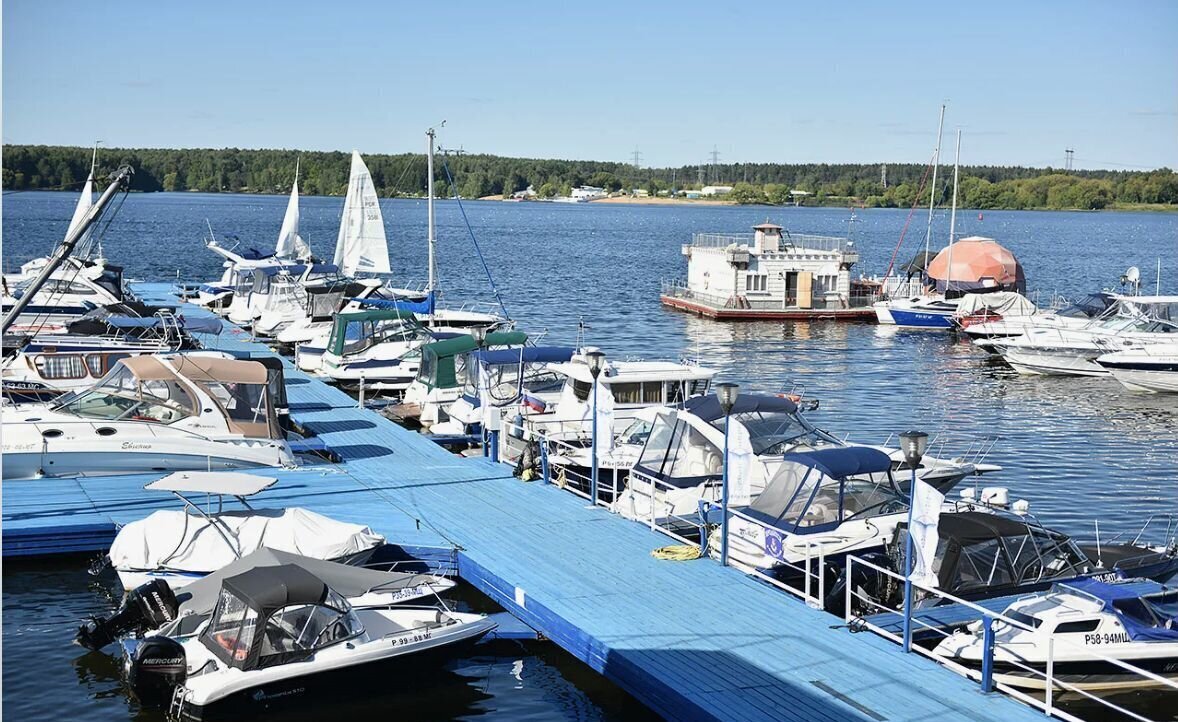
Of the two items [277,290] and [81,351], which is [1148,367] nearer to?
[277,290]

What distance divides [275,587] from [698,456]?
9147 mm

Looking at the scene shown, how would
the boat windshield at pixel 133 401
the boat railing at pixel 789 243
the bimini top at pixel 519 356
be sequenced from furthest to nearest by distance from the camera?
the boat railing at pixel 789 243 → the bimini top at pixel 519 356 → the boat windshield at pixel 133 401

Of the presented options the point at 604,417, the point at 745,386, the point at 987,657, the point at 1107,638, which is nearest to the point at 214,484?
the point at 604,417

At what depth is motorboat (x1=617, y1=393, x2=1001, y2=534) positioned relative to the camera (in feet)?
70.6

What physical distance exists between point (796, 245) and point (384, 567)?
52597 mm

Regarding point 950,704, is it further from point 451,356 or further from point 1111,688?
point 451,356

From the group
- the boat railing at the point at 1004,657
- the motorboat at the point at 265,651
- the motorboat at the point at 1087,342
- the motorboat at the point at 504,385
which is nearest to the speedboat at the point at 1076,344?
the motorboat at the point at 1087,342

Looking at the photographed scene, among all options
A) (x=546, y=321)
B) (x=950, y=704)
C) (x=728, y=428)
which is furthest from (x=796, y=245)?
(x=950, y=704)

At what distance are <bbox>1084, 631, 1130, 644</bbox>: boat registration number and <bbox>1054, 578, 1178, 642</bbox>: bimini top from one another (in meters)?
0.10

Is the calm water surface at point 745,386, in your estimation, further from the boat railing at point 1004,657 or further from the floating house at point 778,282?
the boat railing at point 1004,657

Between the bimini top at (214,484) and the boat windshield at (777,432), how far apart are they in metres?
8.15

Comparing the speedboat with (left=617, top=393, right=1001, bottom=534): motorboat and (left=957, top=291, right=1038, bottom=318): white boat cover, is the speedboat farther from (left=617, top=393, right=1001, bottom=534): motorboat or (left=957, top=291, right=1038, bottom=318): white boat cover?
(left=617, top=393, right=1001, bottom=534): motorboat

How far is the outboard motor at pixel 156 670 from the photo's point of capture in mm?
14633

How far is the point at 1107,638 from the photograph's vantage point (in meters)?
15.7
